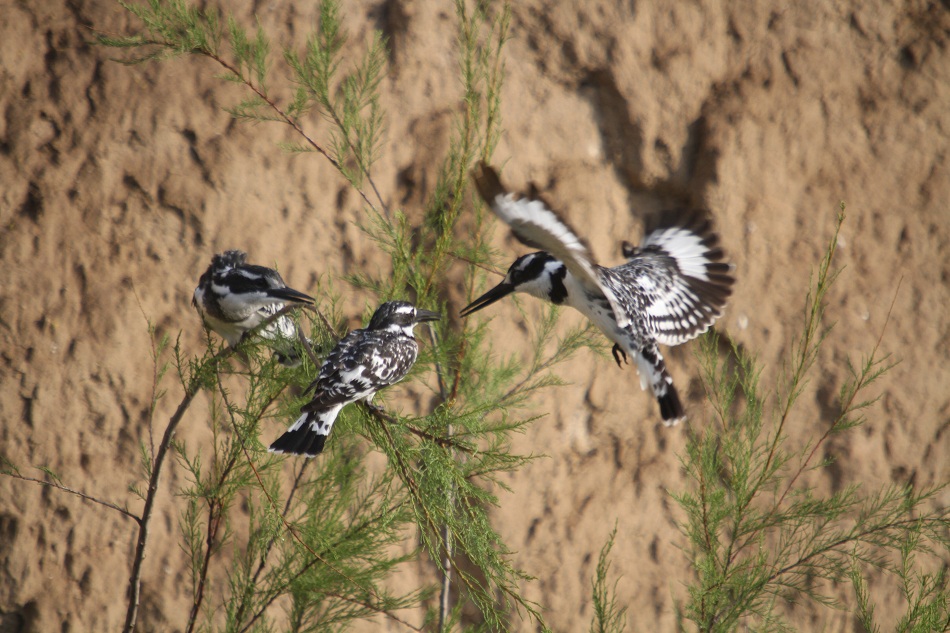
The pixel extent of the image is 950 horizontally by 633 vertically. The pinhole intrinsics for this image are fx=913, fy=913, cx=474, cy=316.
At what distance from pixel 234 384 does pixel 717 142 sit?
68.8 inches

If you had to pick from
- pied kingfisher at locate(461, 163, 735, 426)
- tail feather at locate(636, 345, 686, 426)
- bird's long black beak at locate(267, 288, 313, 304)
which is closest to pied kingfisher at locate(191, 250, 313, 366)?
bird's long black beak at locate(267, 288, 313, 304)

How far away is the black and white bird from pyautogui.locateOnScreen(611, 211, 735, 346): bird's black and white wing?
0.71m

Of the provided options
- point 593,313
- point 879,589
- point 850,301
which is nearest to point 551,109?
point 593,313

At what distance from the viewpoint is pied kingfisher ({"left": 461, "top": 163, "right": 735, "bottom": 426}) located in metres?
1.71

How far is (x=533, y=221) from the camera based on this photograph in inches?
65.6

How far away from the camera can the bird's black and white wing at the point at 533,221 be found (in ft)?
5.28

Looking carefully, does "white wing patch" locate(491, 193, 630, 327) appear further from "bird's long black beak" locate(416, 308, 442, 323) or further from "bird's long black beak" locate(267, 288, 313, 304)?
"bird's long black beak" locate(267, 288, 313, 304)

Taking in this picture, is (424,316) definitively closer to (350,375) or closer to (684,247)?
(350,375)

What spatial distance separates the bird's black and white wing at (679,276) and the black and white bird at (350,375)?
71 cm

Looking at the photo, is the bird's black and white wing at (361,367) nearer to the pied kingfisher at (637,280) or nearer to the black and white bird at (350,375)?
the black and white bird at (350,375)

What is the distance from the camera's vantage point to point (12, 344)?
2303 mm

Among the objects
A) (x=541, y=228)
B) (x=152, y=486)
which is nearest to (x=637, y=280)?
(x=541, y=228)

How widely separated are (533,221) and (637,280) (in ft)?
3.02

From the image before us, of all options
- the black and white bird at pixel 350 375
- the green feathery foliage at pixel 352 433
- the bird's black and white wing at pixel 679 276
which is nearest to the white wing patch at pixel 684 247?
the bird's black and white wing at pixel 679 276
